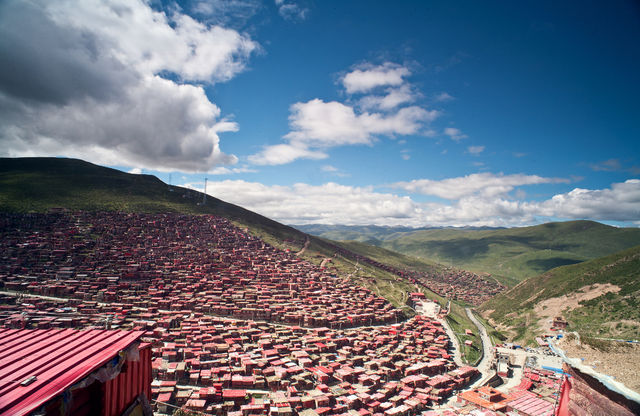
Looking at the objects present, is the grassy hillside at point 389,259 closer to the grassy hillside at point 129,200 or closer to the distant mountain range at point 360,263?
the distant mountain range at point 360,263

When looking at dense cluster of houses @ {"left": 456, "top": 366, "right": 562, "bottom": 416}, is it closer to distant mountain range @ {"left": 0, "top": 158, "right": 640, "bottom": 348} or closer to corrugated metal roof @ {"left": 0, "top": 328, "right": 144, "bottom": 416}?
distant mountain range @ {"left": 0, "top": 158, "right": 640, "bottom": 348}

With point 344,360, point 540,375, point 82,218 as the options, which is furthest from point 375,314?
point 82,218

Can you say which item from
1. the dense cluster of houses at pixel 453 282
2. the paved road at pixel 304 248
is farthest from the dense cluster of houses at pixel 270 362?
the dense cluster of houses at pixel 453 282

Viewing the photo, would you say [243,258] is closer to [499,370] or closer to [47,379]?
[499,370]

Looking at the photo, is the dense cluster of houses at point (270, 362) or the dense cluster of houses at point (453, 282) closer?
the dense cluster of houses at point (270, 362)

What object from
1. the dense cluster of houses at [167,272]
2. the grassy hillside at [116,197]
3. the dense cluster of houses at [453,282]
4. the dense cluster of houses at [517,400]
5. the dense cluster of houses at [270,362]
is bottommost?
the dense cluster of houses at [453,282]
